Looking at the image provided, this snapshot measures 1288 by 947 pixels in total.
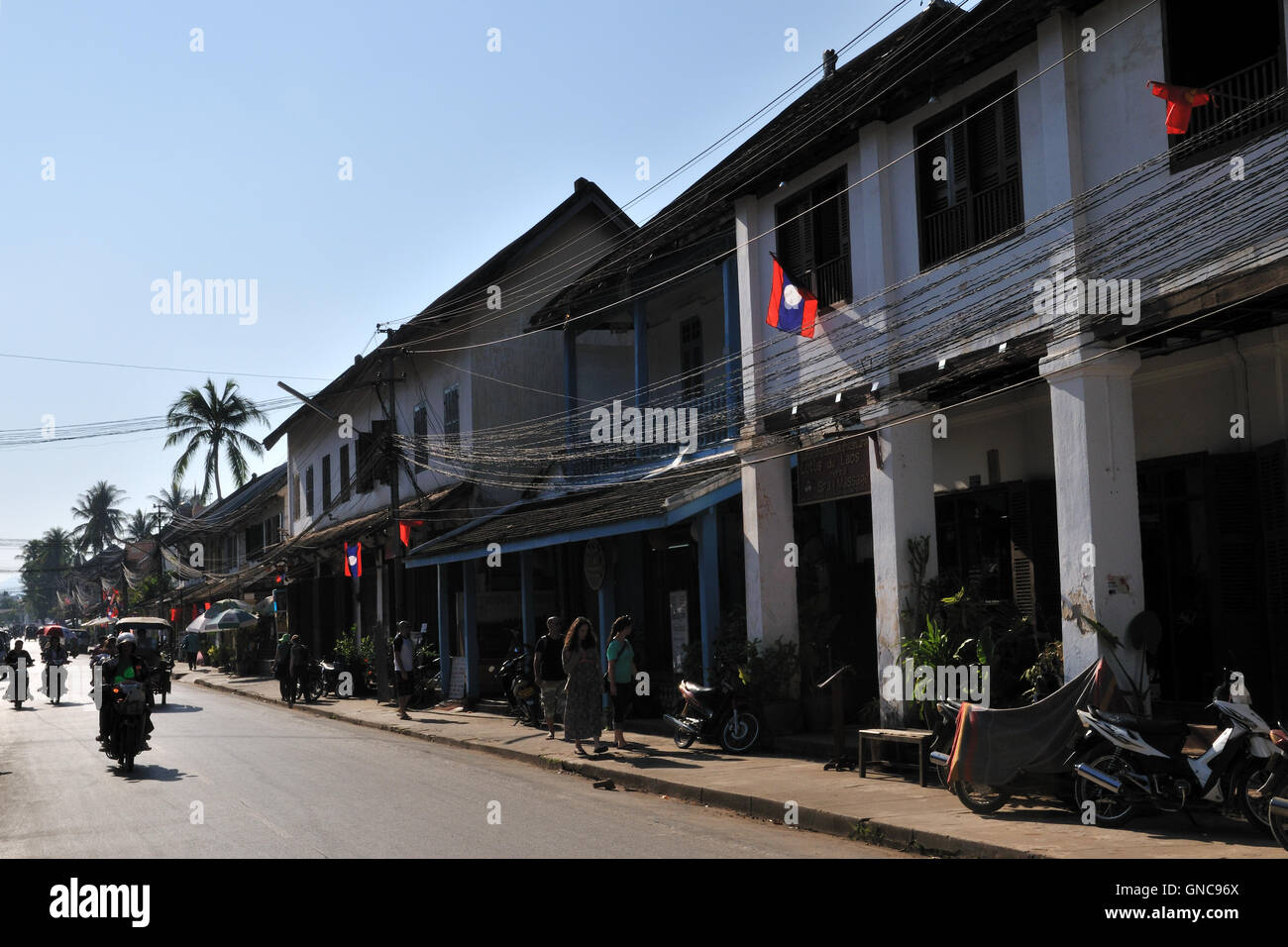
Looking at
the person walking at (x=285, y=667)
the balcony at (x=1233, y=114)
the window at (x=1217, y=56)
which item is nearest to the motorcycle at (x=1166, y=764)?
the balcony at (x=1233, y=114)

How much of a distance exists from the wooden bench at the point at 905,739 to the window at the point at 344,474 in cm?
2391

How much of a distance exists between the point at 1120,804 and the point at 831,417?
668cm

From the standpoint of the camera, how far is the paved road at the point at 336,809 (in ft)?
29.9

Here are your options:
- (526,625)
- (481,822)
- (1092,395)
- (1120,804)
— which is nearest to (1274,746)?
(1120,804)

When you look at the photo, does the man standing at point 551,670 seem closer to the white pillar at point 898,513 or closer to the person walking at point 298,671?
the white pillar at point 898,513

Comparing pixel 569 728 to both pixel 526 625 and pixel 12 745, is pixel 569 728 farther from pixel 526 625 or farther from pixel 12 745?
pixel 12 745

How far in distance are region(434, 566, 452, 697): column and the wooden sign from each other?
10822 millimetres

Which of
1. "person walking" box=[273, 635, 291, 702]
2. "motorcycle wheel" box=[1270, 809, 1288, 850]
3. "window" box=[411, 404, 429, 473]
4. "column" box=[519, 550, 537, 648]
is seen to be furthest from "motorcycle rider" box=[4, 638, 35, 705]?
"motorcycle wheel" box=[1270, 809, 1288, 850]

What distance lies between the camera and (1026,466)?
560 inches

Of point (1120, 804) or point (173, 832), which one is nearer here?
point (1120, 804)

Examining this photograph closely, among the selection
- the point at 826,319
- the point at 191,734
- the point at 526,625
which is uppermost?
the point at 826,319

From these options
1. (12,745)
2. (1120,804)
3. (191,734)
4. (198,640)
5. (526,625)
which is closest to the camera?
(1120,804)

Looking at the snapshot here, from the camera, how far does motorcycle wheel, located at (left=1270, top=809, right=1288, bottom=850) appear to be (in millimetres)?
7773

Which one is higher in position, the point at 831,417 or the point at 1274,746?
the point at 831,417
